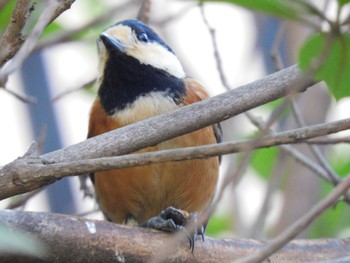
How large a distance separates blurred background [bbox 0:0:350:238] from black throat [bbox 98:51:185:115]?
0.17 m

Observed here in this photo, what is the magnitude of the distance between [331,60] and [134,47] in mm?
1687

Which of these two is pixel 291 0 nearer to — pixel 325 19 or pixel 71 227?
pixel 325 19

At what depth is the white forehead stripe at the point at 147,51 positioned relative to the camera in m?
2.99

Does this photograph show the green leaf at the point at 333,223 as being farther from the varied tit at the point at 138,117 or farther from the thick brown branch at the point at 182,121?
the thick brown branch at the point at 182,121

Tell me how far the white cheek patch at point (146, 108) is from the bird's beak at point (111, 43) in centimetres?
19

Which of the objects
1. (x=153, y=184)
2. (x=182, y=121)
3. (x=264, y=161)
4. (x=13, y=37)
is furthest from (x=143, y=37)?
(x=13, y=37)

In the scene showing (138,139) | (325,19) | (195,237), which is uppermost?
(325,19)

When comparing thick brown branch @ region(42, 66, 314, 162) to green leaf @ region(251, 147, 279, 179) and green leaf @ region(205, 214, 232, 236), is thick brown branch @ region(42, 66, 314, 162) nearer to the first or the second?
green leaf @ region(251, 147, 279, 179)

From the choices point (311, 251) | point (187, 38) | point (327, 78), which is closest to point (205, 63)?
point (187, 38)

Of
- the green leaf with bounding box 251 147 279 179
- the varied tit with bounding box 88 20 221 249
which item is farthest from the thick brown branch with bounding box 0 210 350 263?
the green leaf with bounding box 251 147 279 179

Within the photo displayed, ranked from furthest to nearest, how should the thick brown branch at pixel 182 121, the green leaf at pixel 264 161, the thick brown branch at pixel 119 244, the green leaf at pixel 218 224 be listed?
1. the green leaf at pixel 218 224
2. the green leaf at pixel 264 161
3. the thick brown branch at pixel 119 244
4. the thick brown branch at pixel 182 121

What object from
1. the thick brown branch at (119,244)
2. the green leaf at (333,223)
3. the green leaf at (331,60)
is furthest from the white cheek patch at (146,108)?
the green leaf at (331,60)

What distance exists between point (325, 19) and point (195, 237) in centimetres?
118

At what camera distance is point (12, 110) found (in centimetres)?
483
